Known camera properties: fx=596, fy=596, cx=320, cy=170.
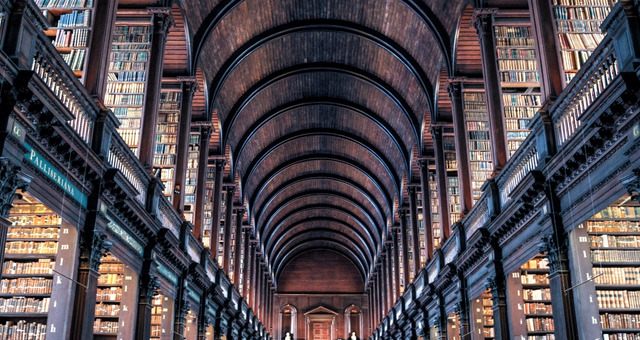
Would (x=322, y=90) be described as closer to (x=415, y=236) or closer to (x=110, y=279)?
(x=415, y=236)

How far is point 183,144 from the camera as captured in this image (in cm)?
1358

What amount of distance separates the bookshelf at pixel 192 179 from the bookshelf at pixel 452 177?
6.82 metres

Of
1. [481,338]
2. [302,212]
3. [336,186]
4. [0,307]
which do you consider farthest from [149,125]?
[302,212]

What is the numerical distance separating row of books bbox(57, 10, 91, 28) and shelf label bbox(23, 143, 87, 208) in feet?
9.35

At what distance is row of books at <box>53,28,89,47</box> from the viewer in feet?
29.3

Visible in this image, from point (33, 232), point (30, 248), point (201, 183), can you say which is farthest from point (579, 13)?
point (201, 183)

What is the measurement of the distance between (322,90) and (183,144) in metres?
10.2

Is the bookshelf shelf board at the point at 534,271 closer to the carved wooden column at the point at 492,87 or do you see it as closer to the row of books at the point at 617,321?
the carved wooden column at the point at 492,87

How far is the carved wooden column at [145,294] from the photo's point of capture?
10.2 meters

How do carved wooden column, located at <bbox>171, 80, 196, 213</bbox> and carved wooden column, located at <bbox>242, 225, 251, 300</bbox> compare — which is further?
carved wooden column, located at <bbox>242, 225, 251, 300</bbox>

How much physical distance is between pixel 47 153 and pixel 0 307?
124 inches

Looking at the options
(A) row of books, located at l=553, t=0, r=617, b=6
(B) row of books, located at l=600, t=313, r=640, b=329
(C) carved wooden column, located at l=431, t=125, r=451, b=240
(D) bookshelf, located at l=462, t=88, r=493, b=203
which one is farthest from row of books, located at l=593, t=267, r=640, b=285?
(C) carved wooden column, located at l=431, t=125, r=451, b=240

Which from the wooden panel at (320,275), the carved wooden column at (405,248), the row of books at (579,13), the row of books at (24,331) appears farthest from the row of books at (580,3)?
the wooden panel at (320,275)

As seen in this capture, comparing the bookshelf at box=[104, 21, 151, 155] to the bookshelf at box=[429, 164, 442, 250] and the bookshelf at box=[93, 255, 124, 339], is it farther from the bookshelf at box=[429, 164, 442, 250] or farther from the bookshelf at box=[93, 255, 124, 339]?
the bookshelf at box=[429, 164, 442, 250]
